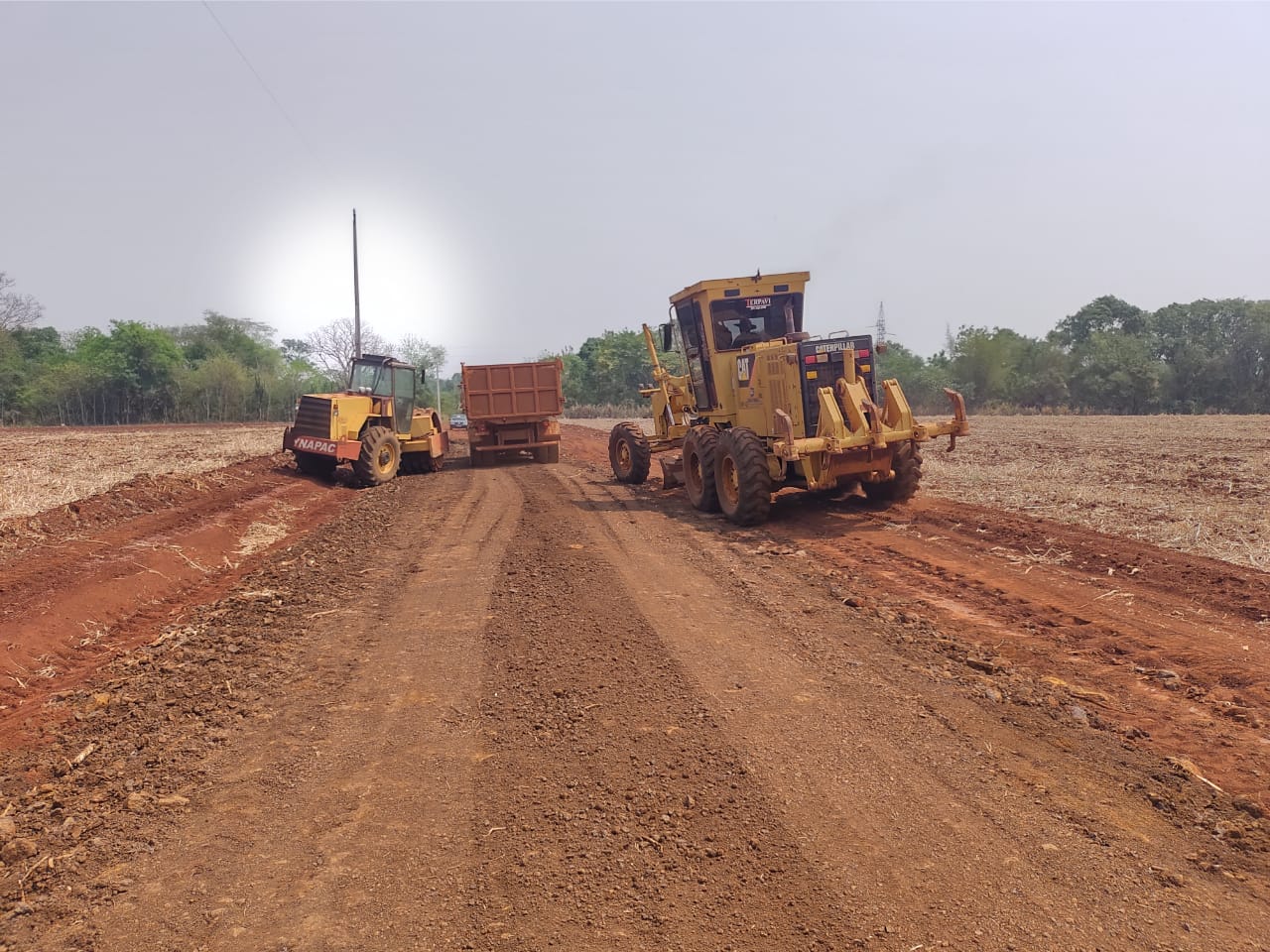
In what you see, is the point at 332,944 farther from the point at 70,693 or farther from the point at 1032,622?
the point at 1032,622

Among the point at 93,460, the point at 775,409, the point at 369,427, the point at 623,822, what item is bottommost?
the point at 623,822

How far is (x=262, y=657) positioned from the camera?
5.56 meters

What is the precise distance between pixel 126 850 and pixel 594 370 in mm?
70361

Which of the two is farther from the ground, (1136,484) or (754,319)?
(754,319)

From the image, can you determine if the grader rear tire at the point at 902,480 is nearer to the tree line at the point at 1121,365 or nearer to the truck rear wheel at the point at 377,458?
the truck rear wheel at the point at 377,458

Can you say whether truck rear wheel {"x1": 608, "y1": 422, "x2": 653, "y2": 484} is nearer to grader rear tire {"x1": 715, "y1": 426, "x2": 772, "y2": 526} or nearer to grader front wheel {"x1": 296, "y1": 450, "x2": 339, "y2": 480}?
grader rear tire {"x1": 715, "y1": 426, "x2": 772, "y2": 526}

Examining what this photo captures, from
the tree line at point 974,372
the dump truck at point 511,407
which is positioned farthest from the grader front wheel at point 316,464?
the tree line at point 974,372

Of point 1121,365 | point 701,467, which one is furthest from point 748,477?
point 1121,365

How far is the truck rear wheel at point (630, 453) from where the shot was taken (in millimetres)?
14414

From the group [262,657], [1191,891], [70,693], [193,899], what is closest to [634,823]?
[193,899]

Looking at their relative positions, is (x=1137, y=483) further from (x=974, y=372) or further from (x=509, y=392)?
(x=974, y=372)

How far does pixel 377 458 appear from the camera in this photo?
1630 cm

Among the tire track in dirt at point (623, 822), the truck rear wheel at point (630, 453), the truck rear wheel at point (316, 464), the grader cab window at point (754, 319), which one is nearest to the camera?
the tire track in dirt at point (623, 822)

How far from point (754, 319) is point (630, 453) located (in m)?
3.57
